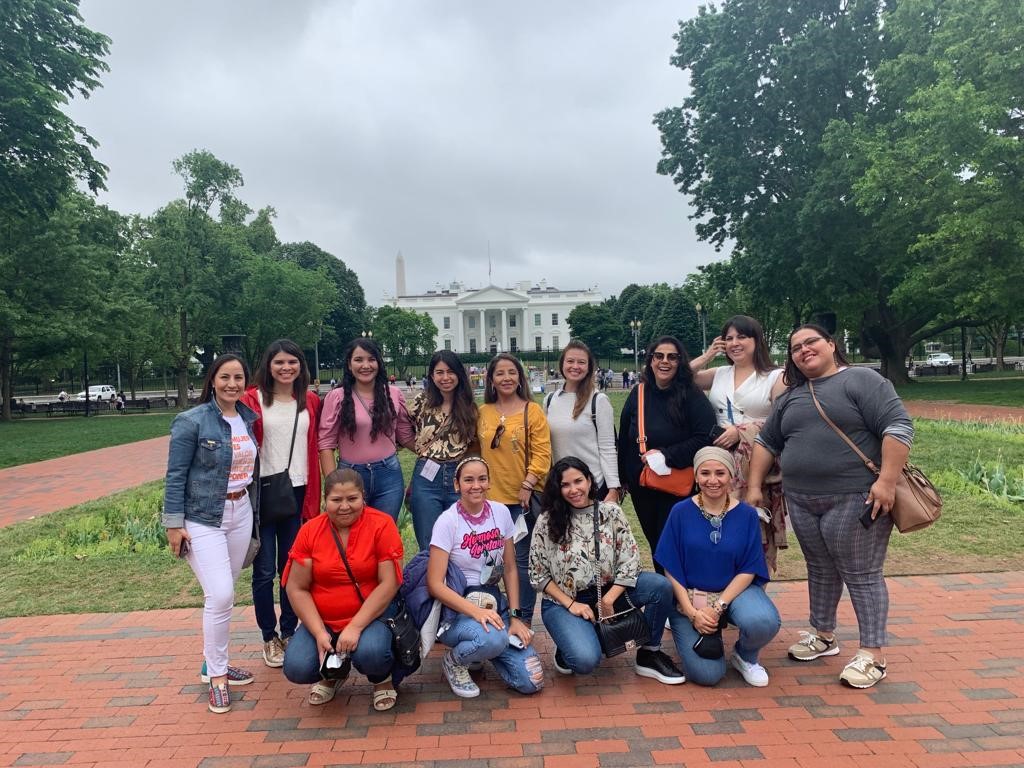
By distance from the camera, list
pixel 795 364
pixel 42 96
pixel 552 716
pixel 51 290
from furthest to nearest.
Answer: pixel 51 290 → pixel 42 96 → pixel 795 364 → pixel 552 716

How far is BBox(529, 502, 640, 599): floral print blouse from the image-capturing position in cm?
357

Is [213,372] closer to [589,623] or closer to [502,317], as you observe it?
[589,623]

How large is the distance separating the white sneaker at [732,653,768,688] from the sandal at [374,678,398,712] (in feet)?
5.78

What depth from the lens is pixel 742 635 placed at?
340 centimetres

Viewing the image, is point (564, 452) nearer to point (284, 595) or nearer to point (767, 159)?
point (284, 595)

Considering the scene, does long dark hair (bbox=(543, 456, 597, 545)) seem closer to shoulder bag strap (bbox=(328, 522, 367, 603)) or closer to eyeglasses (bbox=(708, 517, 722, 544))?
eyeglasses (bbox=(708, 517, 722, 544))

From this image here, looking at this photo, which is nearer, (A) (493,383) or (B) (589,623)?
(B) (589,623)

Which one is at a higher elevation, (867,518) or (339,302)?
(339,302)

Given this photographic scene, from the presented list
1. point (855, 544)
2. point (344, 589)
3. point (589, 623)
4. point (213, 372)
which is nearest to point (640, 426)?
point (589, 623)

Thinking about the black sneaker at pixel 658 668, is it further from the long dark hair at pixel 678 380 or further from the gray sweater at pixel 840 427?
the long dark hair at pixel 678 380

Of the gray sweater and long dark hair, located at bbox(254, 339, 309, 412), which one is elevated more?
long dark hair, located at bbox(254, 339, 309, 412)

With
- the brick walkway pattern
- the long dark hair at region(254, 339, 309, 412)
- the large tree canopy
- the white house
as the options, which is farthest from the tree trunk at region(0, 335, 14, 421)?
the white house

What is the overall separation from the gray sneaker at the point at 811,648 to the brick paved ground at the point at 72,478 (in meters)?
8.52

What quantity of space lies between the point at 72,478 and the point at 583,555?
10.8 meters
